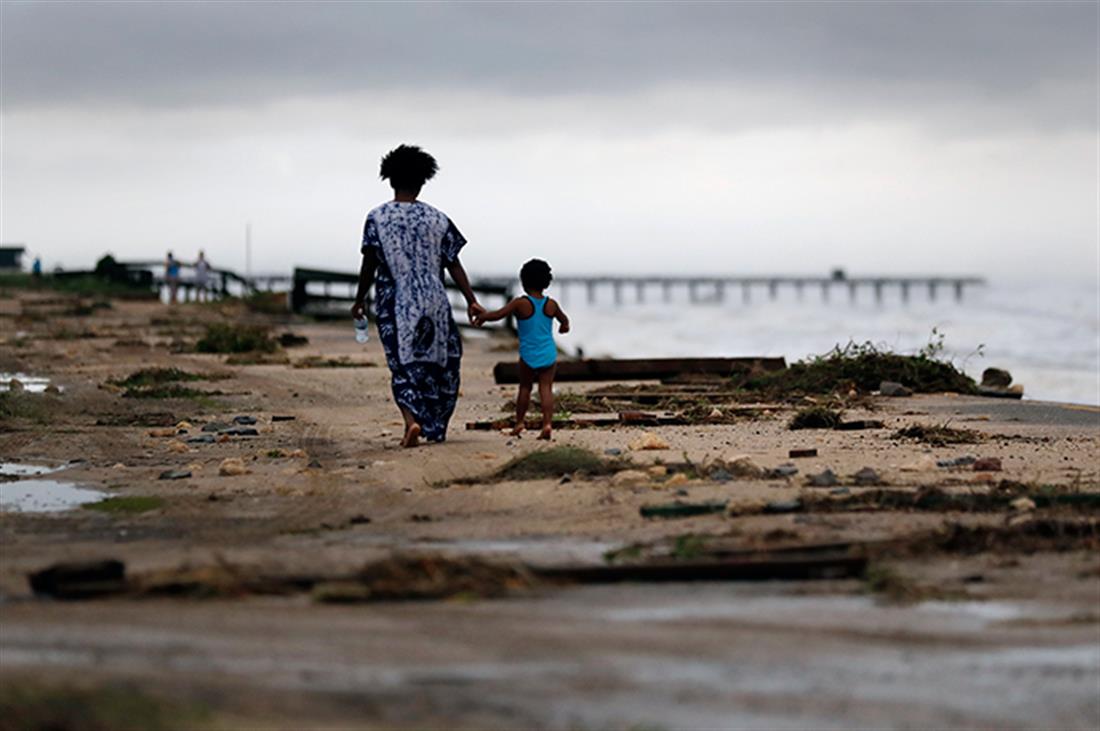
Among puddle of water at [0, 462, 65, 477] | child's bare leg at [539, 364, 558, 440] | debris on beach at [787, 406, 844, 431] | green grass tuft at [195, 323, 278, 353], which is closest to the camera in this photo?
puddle of water at [0, 462, 65, 477]

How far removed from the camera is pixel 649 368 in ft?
54.3

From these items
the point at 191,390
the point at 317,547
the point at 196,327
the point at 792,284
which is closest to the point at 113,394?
the point at 191,390

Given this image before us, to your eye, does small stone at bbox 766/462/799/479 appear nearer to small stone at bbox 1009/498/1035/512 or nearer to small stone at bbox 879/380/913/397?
small stone at bbox 1009/498/1035/512

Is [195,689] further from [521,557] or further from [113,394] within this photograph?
[113,394]

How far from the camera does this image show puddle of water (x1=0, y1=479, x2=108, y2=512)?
24.4ft

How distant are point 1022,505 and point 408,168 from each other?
15.5 feet

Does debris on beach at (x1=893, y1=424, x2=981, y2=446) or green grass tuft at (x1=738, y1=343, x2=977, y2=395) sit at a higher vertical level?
green grass tuft at (x1=738, y1=343, x2=977, y2=395)

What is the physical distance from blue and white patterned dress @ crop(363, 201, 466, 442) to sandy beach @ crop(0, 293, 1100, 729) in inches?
13.2

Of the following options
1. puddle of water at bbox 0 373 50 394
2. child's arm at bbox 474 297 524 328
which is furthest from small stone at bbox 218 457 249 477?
puddle of water at bbox 0 373 50 394

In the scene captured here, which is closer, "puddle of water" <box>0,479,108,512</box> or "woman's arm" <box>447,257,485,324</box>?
"puddle of water" <box>0,479,108,512</box>

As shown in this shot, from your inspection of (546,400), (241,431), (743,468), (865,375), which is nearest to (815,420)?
(546,400)

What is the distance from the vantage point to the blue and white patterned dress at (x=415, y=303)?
10.2m

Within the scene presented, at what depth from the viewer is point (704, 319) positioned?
6644 centimetres

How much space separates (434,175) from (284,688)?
21.5ft
